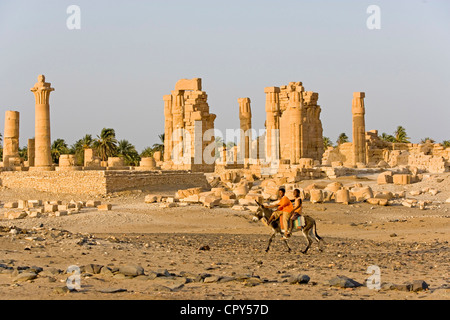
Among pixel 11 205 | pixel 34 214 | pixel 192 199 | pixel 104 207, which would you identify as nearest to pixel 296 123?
pixel 192 199

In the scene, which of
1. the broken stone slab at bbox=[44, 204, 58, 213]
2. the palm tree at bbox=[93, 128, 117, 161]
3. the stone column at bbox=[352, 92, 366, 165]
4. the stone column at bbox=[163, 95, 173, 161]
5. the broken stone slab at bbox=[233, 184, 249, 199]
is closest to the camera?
the broken stone slab at bbox=[44, 204, 58, 213]

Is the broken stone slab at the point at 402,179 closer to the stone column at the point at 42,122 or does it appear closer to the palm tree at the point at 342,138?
the stone column at the point at 42,122

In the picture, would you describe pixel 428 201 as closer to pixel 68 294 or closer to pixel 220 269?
pixel 220 269

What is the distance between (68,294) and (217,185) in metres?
22.5

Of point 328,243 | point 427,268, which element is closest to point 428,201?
point 328,243

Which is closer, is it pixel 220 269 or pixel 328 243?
pixel 220 269

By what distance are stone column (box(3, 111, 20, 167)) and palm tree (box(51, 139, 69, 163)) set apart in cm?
1982

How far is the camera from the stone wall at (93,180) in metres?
25.1

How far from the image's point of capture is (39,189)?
27141mm

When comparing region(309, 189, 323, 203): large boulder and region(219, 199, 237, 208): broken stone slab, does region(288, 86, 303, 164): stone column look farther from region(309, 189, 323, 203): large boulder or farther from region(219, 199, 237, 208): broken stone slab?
region(219, 199, 237, 208): broken stone slab

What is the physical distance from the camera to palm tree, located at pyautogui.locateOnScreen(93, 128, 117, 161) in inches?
2184

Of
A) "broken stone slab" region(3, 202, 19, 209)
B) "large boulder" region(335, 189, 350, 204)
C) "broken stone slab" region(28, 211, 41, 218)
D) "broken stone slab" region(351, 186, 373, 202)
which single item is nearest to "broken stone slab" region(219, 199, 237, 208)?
"large boulder" region(335, 189, 350, 204)

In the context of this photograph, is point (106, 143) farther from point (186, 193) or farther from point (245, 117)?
point (186, 193)
